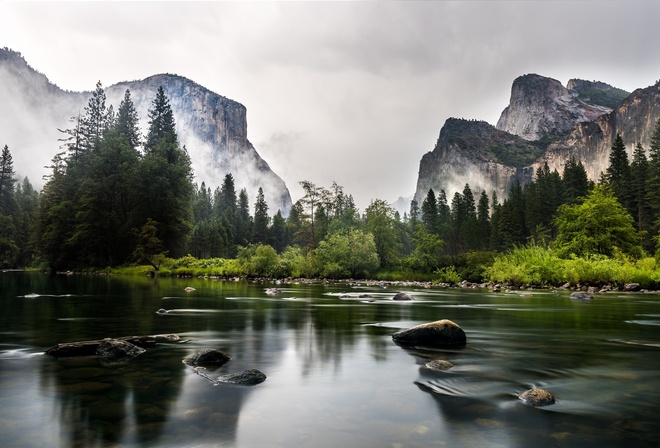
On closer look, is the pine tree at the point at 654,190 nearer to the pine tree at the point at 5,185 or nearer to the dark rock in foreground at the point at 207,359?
the dark rock in foreground at the point at 207,359

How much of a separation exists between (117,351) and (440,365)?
6.75 meters

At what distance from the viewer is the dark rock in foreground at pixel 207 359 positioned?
29.0ft

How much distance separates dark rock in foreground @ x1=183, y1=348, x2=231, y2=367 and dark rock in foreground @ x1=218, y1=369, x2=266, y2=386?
48.1 inches

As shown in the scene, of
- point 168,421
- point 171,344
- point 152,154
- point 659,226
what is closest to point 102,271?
point 152,154

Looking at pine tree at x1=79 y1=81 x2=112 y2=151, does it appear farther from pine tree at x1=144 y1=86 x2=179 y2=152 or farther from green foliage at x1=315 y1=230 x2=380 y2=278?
green foliage at x1=315 y1=230 x2=380 y2=278

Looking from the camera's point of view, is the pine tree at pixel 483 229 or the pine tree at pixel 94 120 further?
the pine tree at pixel 483 229

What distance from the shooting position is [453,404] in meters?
6.42

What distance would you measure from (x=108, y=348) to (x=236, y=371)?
3022 millimetres

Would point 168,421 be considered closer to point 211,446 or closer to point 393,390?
point 211,446

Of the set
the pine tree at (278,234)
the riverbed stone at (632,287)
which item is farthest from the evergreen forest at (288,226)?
the pine tree at (278,234)

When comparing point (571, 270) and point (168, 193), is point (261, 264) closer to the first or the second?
point (168, 193)

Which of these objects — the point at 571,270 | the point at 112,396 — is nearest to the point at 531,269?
the point at 571,270

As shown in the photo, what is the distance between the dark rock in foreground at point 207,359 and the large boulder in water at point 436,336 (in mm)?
4854

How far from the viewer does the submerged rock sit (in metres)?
8.70
